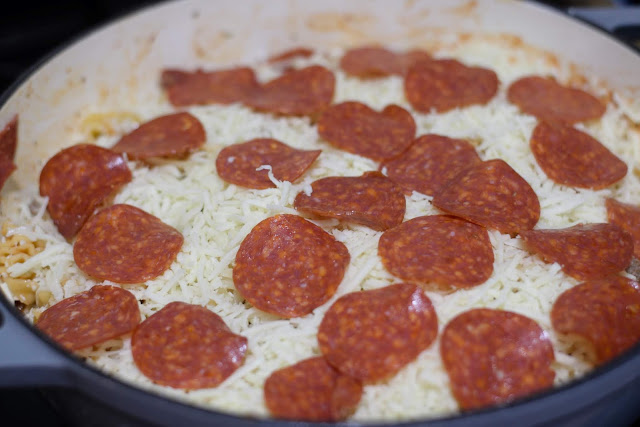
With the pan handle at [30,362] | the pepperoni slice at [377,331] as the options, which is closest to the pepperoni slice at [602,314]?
the pepperoni slice at [377,331]

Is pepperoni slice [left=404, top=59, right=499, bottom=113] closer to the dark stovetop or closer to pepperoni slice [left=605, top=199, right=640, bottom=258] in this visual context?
pepperoni slice [left=605, top=199, right=640, bottom=258]

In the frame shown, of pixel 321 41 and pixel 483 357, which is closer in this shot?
pixel 483 357

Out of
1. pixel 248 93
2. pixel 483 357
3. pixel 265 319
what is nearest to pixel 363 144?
pixel 248 93

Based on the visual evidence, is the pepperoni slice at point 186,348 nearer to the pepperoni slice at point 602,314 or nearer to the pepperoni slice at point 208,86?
the pepperoni slice at point 602,314

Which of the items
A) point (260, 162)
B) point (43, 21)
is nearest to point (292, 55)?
point (260, 162)

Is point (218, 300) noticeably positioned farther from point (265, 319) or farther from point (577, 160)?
point (577, 160)

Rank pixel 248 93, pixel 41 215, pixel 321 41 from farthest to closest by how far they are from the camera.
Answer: pixel 321 41 < pixel 248 93 < pixel 41 215
